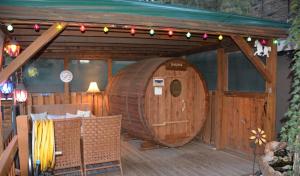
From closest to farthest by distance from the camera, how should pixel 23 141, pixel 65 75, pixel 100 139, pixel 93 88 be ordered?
1. pixel 23 141
2. pixel 100 139
3. pixel 65 75
4. pixel 93 88

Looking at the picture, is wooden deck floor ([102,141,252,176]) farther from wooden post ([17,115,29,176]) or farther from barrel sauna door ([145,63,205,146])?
wooden post ([17,115,29,176])

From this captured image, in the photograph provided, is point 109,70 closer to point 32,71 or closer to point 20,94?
point 32,71

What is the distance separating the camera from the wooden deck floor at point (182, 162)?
13.1 feet

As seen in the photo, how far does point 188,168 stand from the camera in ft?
13.8

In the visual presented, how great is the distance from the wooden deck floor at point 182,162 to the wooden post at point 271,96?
0.72 meters

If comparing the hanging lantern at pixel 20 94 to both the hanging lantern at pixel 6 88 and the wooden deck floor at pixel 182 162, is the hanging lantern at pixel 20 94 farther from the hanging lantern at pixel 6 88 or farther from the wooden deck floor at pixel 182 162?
the wooden deck floor at pixel 182 162

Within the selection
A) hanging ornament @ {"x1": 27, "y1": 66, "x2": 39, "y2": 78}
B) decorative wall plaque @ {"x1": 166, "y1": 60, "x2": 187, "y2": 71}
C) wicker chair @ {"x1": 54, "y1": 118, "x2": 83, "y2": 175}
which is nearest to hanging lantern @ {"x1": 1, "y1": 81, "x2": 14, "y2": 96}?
wicker chair @ {"x1": 54, "y1": 118, "x2": 83, "y2": 175}

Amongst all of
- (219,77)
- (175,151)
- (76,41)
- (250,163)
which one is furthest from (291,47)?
(76,41)

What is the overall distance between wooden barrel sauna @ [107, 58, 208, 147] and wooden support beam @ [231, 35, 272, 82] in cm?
166

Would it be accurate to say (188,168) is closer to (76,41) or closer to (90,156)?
(90,156)

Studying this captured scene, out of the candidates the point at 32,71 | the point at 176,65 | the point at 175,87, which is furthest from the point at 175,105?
the point at 32,71

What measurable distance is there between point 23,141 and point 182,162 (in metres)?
2.82

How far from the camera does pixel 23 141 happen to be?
8.86ft

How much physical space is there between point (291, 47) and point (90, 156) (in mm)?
3614
